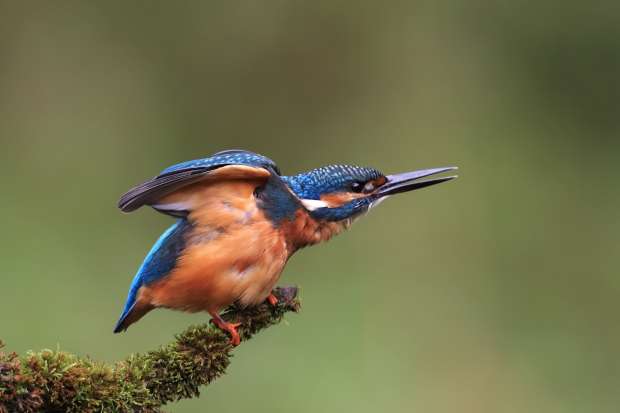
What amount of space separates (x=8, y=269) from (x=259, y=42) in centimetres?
222

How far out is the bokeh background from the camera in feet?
15.4

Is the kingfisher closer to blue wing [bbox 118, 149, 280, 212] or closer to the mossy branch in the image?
blue wing [bbox 118, 149, 280, 212]

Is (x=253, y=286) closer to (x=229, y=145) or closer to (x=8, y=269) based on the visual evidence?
(x=8, y=269)

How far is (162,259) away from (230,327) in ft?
1.12

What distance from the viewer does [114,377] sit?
205cm

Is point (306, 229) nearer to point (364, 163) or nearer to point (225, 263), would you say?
point (225, 263)

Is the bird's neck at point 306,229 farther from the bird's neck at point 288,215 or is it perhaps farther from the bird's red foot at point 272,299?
the bird's red foot at point 272,299

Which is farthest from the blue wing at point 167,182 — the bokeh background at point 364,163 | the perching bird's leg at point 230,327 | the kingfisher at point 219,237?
the bokeh background at point 364,163

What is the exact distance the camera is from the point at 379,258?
17.8 feet

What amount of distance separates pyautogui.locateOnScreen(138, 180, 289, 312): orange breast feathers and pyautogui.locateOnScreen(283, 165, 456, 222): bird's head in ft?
0.70

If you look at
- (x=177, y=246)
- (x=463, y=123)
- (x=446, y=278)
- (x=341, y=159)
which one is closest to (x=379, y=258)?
(x=446, y=278)

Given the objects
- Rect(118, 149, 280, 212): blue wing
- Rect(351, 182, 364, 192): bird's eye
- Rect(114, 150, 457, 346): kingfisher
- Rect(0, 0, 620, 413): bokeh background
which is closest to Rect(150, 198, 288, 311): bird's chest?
Rect(114, 150, 457, 346): kingfisher

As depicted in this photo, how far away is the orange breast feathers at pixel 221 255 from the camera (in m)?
2.68

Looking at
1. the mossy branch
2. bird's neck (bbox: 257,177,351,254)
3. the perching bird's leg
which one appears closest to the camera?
the mossy branch
